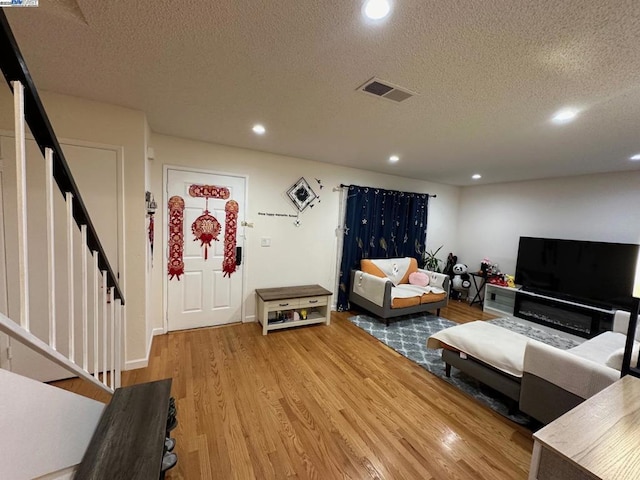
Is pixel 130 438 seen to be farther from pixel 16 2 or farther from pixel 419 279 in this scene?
pixel 419 279

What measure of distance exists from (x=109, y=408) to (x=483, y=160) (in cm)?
433

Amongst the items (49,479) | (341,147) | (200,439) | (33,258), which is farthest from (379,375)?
(33,258)

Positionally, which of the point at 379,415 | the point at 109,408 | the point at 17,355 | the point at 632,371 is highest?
the point at 632,371

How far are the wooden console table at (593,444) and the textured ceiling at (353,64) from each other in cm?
168

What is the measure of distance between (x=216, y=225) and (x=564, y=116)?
3.63 meters

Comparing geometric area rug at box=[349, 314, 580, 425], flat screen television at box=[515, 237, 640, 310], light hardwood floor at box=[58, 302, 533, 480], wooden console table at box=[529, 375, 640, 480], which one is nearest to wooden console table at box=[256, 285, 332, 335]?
light hardwood floor at box=[58, 302, 533, 480]

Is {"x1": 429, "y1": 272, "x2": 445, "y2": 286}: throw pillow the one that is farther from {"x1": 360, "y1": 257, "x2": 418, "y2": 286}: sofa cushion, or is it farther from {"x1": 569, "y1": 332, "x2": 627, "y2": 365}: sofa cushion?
{"x1": 569, "y1": 332, "x2": 627, "y2": 365}: sofa cushion

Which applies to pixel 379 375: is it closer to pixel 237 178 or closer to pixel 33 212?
pixel 237 178

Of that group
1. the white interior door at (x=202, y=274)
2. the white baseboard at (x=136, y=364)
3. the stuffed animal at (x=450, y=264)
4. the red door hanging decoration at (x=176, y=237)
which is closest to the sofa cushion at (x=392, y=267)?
the stuffed animal at (x=450, y=264)

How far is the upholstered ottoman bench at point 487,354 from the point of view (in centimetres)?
209

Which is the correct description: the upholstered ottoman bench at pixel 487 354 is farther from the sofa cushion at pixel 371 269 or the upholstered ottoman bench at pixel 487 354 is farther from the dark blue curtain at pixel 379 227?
the dark blue curtain at pixel 379 227

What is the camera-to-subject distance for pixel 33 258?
209 cm

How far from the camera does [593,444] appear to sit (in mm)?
936

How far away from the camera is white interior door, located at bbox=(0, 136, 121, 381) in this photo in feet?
6.56
